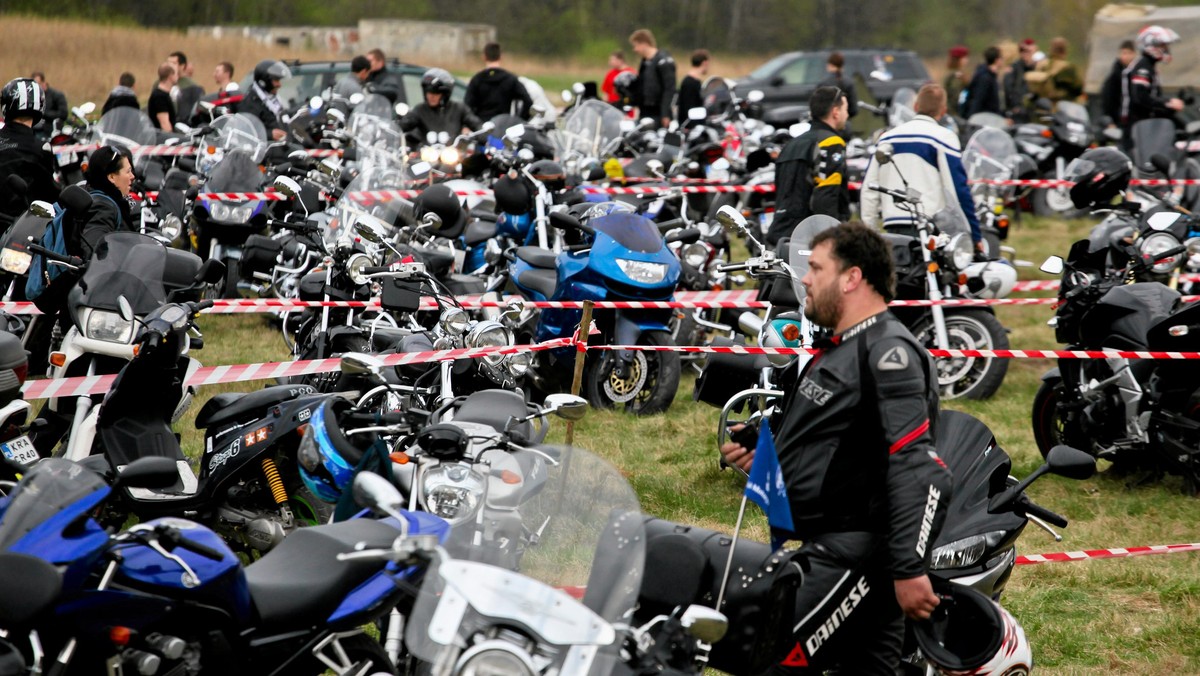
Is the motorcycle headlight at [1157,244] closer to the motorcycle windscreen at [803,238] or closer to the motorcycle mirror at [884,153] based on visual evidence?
the motorcycle mirror at [884,153]

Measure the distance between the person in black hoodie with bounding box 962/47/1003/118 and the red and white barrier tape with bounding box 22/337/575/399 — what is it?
13557 mm

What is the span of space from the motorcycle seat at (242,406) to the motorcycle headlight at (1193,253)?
5.58 metres

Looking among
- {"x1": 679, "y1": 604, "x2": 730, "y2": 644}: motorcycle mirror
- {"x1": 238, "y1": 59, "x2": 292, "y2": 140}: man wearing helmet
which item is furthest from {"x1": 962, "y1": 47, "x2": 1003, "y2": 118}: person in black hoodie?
{"x1": 679, "y1": 604, "x2": 730, "y2": 644}: motorcycle mirror

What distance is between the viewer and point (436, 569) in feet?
10.4

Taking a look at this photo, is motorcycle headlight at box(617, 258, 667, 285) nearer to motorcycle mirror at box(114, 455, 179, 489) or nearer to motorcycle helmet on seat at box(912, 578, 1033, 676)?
motorcycle helmet on seat at box(912, 578, 1033, 676)

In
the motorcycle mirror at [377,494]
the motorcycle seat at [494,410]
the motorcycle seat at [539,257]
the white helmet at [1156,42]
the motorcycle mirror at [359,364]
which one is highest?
the white helmet at [1156,42]

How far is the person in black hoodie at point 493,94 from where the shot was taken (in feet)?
48.0

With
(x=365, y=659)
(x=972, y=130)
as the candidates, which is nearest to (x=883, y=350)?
(x=365, y=659)

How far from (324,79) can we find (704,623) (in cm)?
1534

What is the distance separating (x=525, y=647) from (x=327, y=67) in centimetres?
1581

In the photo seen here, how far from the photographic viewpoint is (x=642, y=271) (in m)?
8.05

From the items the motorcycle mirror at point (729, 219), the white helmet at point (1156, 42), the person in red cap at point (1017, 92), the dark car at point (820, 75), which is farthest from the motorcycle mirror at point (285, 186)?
the person in red cap at point (1017, 92)

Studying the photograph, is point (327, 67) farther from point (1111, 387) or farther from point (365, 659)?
point (365, 659)

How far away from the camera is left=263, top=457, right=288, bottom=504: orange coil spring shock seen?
5464 mm
